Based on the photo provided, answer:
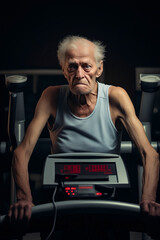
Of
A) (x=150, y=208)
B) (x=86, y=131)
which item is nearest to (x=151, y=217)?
(x=150, y=208)

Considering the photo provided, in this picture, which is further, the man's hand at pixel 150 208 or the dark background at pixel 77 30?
the dark background at pixel 77 30

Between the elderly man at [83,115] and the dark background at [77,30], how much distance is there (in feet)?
0.68

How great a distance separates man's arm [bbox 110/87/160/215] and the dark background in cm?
24

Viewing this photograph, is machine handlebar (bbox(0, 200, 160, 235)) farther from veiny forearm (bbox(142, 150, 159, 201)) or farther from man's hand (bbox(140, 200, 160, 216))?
veiny forearm (bbox(142, 150, 159, 201))

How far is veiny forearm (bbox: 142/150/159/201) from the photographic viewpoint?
1.08m

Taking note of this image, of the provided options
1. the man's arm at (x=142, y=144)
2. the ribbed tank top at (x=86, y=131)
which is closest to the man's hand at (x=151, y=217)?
the man's arm at (x=142, y=144)

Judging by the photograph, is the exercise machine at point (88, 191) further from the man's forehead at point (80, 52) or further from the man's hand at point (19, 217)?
the man's forehead at point (80, 52)

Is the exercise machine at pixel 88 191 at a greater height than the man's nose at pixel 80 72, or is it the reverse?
the man's nose at pixel 80 72

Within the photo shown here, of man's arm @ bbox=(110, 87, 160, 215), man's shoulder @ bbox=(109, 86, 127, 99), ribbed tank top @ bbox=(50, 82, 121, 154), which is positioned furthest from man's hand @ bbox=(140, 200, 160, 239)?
man's shoulder @ bbox=(109, 86, 127, 99)

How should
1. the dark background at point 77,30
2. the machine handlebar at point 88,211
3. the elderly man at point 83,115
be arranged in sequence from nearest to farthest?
the machine handlebar at point 88,211 < the elderly man at point 83,115 < the dark background at point 77,30

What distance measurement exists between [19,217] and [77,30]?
89 cm

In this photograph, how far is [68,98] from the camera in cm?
130

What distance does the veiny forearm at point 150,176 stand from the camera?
3.55ft

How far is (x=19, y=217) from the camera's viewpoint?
0.96 metres
